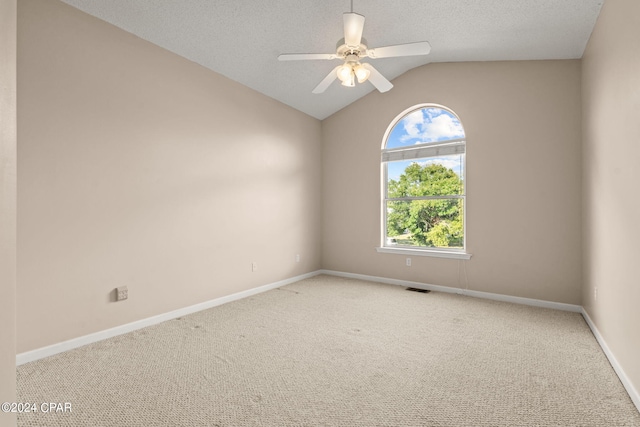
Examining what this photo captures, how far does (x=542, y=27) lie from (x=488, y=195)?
70.1 inches

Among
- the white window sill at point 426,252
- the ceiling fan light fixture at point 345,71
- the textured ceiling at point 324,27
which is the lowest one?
the white window sill at point 426,252

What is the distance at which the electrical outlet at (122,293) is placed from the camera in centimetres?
287

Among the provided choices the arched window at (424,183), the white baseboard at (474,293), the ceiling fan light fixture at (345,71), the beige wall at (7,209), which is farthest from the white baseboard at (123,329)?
the ceiling fan light fixture at (345,71)

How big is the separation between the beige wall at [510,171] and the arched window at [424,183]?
0.44 ft

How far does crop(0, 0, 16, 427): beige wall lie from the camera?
4.17 ft

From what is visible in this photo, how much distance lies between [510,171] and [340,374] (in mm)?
3094

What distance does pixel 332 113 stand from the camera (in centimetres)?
525

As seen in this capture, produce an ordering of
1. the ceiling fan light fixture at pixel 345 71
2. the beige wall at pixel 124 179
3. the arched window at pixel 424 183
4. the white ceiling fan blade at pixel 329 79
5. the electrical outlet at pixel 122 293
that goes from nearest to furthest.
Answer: the beige wall at pixel 124 179 < the ceiling fan light fixture at pixel 345 71 < the white ceiling fan blade at pixel 329 79 < the electrical outlet at pixel 122 293 < the arched window at pixel 424 183

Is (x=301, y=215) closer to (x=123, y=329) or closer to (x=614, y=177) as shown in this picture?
(x=123, y=329)

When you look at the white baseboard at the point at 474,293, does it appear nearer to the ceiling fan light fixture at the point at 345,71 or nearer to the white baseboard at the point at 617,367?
the white baseboard at the point at 617,367

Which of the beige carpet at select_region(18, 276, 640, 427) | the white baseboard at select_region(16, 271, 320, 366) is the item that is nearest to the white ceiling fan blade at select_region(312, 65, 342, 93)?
the beige carpet at select_region(18, 276, 640, 427)

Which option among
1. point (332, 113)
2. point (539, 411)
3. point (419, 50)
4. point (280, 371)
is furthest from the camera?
point (332, 113)

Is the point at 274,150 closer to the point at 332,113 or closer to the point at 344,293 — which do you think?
the point at 332,113

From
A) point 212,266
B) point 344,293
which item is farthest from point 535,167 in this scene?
point 212,266
